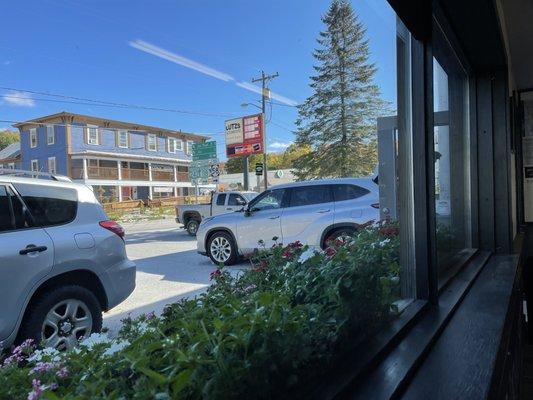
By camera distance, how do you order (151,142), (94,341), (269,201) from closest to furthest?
(94,341) < (151,142) < (269,201)

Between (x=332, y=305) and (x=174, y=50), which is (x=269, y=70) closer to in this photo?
(x=174, y=50)

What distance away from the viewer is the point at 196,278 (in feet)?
20.8

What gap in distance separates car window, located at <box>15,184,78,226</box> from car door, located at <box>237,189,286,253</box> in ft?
11.7

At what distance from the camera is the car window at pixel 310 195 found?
6.67 m

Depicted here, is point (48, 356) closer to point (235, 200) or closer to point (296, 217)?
point (296, 217)

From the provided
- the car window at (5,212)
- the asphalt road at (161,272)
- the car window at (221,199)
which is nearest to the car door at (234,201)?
the car window at (221,199)

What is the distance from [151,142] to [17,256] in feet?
6.41

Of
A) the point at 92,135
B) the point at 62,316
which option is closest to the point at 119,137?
the point at 92,135

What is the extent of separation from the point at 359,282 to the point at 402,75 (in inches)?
36.9

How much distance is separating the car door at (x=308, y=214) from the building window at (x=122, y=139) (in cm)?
304

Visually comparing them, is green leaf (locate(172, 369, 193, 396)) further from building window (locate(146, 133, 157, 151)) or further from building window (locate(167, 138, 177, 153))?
building window (locate(167, 138, 177, 153))

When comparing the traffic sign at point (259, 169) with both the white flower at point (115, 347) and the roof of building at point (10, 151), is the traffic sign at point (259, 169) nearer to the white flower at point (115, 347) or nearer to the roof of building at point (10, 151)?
the roof of building at point (10, 151)

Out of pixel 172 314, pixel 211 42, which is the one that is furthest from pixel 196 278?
pixel 172 314

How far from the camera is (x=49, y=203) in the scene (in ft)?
11.1
